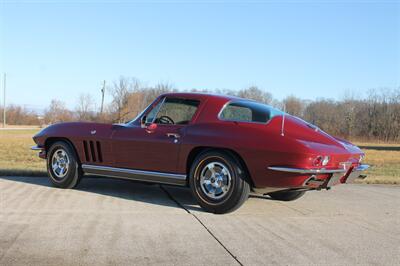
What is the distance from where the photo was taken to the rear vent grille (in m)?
6.69

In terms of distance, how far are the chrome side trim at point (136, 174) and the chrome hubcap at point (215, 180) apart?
0.33 m

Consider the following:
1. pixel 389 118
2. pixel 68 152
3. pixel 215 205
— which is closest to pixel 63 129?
pixel 68 152

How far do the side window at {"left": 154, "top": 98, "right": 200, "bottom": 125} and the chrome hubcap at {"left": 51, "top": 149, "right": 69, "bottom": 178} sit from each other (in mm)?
1772

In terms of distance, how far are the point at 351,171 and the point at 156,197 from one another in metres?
2.74

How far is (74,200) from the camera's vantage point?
608 centimetres

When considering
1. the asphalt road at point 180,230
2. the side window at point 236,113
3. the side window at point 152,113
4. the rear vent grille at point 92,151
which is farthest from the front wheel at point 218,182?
the rear vent grille at point 92,151

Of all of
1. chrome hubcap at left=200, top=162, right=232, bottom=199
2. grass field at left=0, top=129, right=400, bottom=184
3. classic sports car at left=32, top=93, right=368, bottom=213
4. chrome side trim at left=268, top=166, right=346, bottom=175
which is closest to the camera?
chrome side trim at left=268, top=166, right=346, bottom=175

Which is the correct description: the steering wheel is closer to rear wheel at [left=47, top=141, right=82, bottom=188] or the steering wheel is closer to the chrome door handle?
the chrome door handle

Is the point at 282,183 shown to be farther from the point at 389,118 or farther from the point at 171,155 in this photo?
the point at 389,118

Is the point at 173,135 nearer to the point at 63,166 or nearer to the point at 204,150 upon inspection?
the point at 204,150

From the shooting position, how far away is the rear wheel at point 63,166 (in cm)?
689

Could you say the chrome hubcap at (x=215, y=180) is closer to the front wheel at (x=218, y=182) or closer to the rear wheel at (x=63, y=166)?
the front wheel at (x=218, y=182)

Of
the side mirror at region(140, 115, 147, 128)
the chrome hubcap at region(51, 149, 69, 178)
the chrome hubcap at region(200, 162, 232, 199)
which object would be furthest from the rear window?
the chrome hubcap at region(51, 149, 69, 178)

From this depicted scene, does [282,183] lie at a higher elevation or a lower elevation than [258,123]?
lower
